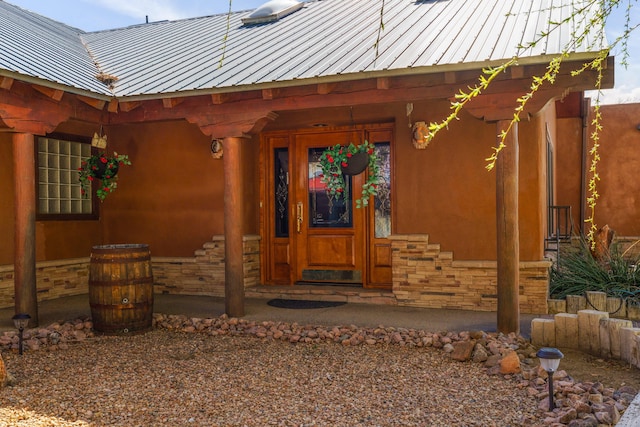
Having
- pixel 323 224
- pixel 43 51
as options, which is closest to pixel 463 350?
pixel 323 224

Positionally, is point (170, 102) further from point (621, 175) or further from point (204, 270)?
point (621, 175)

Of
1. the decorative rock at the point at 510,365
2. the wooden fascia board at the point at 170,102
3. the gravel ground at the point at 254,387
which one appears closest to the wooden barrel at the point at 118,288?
the gravel ground at the point at 254,387

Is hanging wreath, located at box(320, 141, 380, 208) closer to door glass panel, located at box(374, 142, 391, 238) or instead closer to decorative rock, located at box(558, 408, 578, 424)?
door glass panel, located at box(374, 142, 391, 238)

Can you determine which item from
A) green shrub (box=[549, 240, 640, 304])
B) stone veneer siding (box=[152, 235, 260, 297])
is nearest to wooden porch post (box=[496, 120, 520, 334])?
green shrub (box=[549, 240, 640, 304])

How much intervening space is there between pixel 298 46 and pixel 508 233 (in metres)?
3.65

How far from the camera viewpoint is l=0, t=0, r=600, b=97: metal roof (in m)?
5.29

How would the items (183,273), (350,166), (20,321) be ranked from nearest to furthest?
(20,321) → (350,166) → (183,273)

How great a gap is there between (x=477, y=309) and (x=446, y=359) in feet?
6.25

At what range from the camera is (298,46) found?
693 cm

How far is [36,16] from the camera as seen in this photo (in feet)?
30.9

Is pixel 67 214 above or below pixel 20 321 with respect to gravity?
above

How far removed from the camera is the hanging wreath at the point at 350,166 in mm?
6758

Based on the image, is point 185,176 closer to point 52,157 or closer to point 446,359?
point 52,157

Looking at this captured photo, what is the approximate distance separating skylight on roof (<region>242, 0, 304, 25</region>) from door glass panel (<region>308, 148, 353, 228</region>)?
9.01 feet
